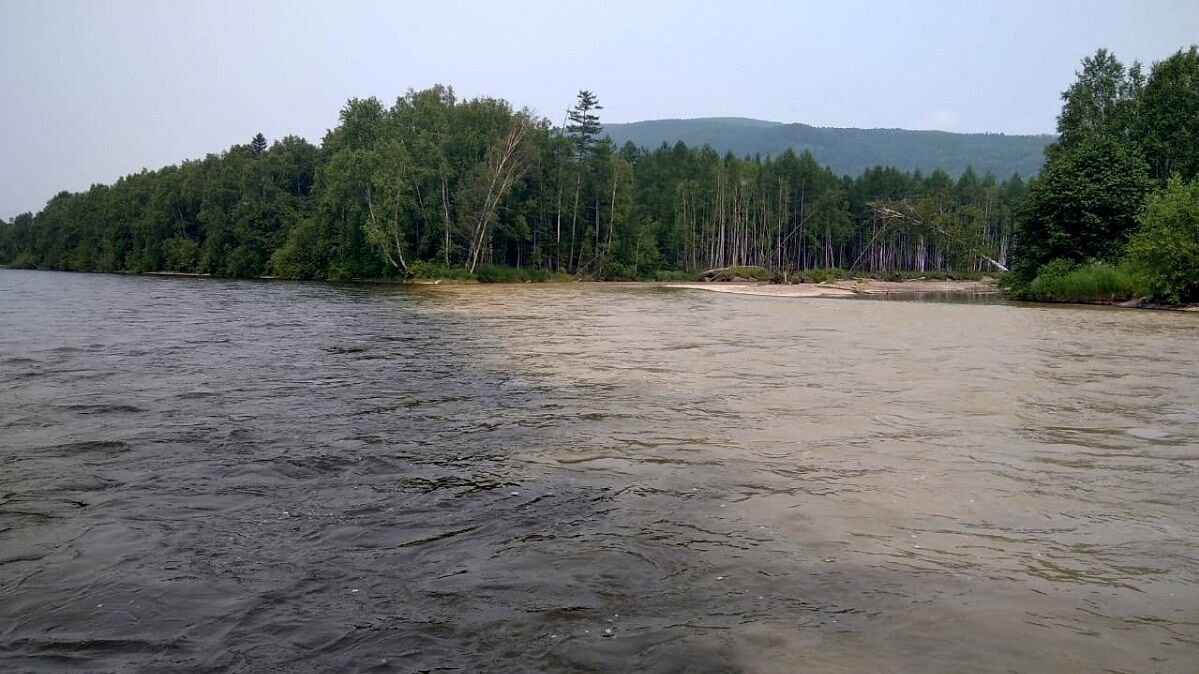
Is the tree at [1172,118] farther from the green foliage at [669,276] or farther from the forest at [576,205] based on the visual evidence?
the green foliage at [669,276]

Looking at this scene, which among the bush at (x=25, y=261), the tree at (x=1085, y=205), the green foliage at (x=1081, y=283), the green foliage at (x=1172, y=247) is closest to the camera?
the green foliage at (x=1172, y=247)

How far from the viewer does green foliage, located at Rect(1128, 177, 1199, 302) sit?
3334cm

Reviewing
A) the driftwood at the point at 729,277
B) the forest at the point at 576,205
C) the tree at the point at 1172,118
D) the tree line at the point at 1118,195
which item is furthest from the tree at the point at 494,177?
the tree at the point at 1172,118

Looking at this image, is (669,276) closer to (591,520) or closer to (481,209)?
(481,209)

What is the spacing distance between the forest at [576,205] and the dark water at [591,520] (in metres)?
32.1

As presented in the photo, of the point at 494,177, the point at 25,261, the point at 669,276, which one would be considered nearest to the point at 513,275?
the point at 494,177

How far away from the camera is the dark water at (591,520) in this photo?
14.0 feet

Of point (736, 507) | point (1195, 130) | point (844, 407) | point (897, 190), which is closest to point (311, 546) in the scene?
point (736, 507)

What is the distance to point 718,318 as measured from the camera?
30094 mm

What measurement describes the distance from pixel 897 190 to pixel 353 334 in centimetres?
10774

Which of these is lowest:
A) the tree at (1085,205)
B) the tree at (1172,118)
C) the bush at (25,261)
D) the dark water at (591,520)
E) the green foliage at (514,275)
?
the dark water at (591,520)

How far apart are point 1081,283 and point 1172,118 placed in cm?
2000

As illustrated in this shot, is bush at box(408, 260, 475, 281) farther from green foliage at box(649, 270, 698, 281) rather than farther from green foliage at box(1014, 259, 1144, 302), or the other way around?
green foliage at box(1014, 259, 1144, 302)

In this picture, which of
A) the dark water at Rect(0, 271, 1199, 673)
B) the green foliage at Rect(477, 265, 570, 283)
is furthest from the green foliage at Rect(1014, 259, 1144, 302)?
the green foliage at Rect(477, 265, 570, 283)
